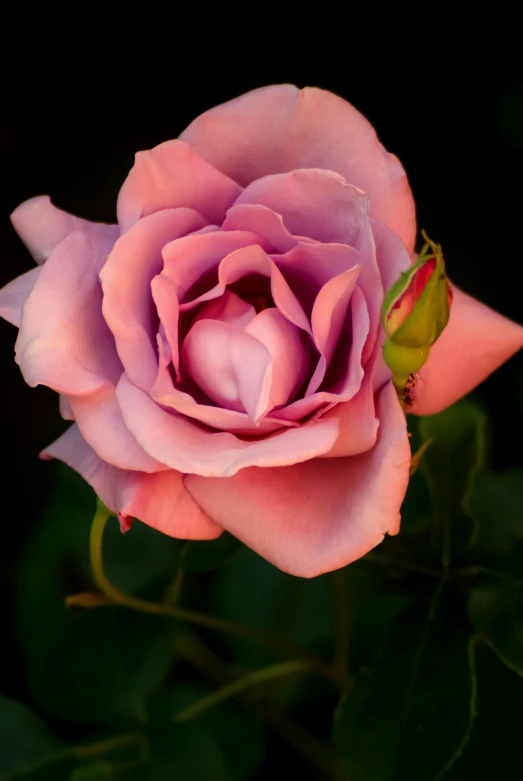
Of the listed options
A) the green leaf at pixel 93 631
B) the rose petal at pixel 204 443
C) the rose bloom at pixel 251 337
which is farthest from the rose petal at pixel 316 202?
the green leaf at pixel 93 631

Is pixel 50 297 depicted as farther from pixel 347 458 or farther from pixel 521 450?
pixel 521 450

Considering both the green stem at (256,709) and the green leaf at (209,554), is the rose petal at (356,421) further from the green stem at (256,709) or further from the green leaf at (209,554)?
the green stem at (256,709)

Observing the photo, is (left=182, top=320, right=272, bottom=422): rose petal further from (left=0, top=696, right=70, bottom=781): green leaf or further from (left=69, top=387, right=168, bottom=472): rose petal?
(left=0, top=696, right=70, bottom=781): green leaf

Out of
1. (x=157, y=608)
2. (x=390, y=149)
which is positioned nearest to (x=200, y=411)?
(x=157, y=608)

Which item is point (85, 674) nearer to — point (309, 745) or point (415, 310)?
point (309, 745)

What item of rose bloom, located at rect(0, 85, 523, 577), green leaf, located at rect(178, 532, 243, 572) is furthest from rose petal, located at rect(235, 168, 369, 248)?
green leaf, located at rect(178, 532, 243, 572)

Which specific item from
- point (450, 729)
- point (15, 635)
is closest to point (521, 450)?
point (450, 729)
